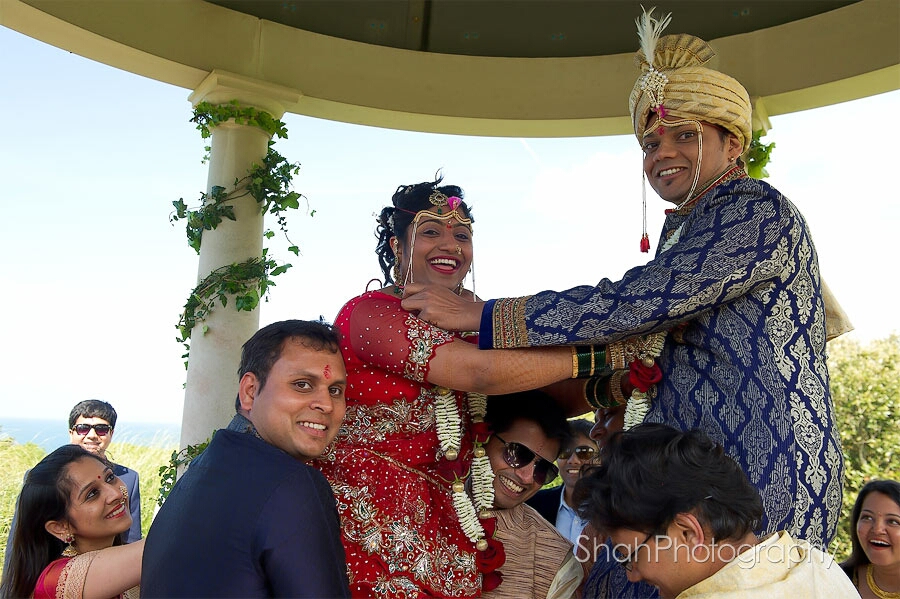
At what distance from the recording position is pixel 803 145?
18281 millimetres

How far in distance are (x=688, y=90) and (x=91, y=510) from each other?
2.50 metres

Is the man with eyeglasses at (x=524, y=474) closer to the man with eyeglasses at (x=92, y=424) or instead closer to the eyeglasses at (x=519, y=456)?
the eyeglasses at (x=519, y=456)

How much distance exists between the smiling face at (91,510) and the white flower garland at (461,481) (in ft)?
3.93

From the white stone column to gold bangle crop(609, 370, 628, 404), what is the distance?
2965 mm

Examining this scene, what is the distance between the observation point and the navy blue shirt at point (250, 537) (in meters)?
2.05

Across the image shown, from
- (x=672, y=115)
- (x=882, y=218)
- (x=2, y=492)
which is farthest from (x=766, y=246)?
(x=882, y=218)

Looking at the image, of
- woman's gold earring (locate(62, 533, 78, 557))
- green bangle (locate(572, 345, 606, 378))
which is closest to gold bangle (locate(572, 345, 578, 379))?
green bangle (locate(572, 345, 606, 378))

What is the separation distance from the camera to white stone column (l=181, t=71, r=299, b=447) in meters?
5.57

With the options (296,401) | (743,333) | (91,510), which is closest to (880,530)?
(743,333)

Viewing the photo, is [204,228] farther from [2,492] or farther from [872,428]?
[872,428]

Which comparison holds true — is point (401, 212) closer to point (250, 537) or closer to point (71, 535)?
point (71, 535)

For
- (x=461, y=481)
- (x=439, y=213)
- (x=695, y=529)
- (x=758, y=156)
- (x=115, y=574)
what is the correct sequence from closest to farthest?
(x=695, y=529), (x=115, y=574), (x=461, y=481), (x=439, y=213), (x=758, y=156)

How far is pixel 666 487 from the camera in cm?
228

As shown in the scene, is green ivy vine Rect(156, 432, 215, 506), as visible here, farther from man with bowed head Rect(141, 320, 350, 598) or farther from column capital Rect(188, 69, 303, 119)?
man with bowed head Rect(141, 320, 350, 598)
